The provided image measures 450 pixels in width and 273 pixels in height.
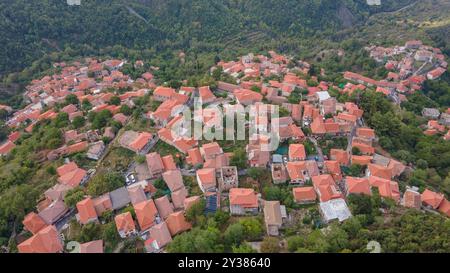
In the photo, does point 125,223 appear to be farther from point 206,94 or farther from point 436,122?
point 436,122

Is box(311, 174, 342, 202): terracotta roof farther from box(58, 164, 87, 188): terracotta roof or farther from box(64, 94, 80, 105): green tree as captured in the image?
box(64, 94, 80, 105): green tree

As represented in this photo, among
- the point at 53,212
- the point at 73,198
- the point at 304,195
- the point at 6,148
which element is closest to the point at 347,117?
the point at 304,195

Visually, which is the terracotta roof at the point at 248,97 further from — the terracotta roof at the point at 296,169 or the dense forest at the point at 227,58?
the terracotta roof at the point at 296,169

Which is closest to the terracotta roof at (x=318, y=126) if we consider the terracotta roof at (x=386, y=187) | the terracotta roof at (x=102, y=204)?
the terracotta roof at (x=386, y=187)

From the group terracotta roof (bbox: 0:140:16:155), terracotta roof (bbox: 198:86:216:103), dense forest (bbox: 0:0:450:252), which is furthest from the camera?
terracotta roof (bbox: 0:140:16:155)

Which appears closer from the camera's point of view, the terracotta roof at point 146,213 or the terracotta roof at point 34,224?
the terracotta roof at point 146,213

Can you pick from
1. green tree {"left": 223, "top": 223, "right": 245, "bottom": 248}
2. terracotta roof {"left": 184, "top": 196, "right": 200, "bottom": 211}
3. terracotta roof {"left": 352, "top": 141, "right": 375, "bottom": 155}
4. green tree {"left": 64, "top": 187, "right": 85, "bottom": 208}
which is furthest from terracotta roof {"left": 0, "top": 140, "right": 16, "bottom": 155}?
terracotta roof {"left": 352, "top": 141, "right": 375, "bottom": 155}
